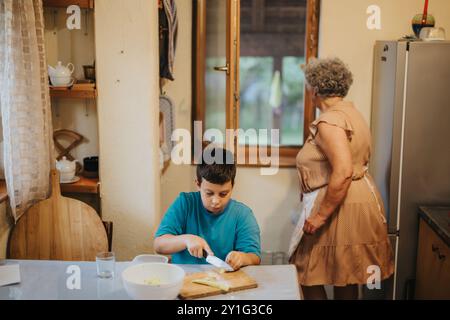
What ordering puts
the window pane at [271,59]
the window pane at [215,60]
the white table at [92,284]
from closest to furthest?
the white table at [92,284] → the window pane at [215,60] → the window pane at [271,59]

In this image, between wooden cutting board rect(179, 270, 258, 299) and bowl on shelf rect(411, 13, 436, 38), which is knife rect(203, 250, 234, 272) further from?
bowl on shelf rect(411, 13, 436, 38)

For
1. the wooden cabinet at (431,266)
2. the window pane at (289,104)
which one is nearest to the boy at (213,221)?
the wooden cabinet at (431,266)

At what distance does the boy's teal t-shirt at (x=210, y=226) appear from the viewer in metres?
2.03

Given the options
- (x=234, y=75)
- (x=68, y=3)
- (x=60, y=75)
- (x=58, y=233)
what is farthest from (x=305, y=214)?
(x=68, y=3)

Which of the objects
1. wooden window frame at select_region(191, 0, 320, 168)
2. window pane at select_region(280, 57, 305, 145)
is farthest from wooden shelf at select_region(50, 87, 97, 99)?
window pane at select_region(280, 57, 305, 145)

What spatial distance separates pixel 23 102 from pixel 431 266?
192 centimetres

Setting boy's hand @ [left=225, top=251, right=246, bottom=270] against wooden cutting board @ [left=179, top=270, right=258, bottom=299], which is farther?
boy's hand @ [left=225, top=251, right=246, bottom=270]

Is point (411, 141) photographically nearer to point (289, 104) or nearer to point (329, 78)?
point (329, 78)

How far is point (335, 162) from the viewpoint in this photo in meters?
2.40

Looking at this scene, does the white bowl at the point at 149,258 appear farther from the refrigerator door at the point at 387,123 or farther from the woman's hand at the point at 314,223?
the refrigerator door at the point at 387,123

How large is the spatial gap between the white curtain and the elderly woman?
1.15 meters

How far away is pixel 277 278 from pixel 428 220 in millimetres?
1093

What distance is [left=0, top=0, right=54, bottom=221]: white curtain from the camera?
2.21 meters

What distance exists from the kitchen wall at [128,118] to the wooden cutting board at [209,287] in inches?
36.1
